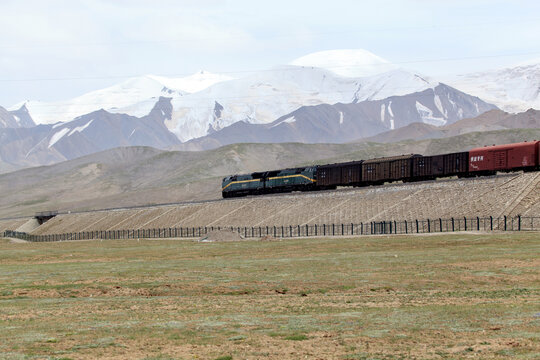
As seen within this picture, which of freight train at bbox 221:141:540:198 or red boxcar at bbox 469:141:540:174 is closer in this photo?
red boxcar at bbox 469:141:540:174

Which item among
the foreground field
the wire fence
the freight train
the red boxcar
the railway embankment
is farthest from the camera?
the freight train

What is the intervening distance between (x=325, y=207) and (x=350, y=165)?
10.4 m

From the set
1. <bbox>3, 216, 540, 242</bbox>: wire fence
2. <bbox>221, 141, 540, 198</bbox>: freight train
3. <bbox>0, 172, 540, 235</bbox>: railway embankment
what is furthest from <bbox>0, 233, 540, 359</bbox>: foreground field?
<bbox>221, 141, 540, 198</bbox>: freight train

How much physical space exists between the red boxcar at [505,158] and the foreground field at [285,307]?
31581mm

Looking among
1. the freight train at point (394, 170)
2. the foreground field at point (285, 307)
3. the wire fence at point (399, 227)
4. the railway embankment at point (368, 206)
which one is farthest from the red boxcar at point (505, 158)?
the foreground field at point (285, 307)

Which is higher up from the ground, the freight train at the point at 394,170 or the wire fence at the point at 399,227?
the freight train at the point at 394,170

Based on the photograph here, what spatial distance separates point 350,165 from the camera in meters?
102

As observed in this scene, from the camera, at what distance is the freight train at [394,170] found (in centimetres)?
7975

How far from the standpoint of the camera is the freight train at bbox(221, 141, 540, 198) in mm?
79750

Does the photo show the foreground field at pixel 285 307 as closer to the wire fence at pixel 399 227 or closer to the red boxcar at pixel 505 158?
the wire fence at pixel 399 227

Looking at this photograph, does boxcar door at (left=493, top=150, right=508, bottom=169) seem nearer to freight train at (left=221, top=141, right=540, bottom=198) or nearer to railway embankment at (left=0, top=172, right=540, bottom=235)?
freight train at (left=221, top=141, right=540, bottom=198)

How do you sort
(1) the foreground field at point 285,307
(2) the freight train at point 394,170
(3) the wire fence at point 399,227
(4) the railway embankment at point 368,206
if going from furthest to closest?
(2) the freight train at point 394,170 < (4) the railway embankment at point 368,206 < (3) the wire fence at point 399,227 < (1) the foreground field at point 285,307

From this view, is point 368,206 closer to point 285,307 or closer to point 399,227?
point 399,227

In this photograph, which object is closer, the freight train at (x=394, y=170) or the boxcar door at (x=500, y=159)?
the freight train at (x=394, y=170)
